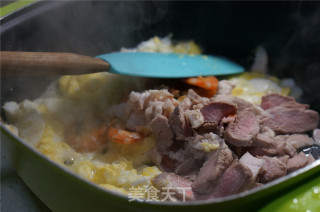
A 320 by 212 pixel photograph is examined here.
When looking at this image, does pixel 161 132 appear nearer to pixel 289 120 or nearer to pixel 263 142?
pixel 263 142

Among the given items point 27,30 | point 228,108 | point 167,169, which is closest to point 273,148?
point 228,108

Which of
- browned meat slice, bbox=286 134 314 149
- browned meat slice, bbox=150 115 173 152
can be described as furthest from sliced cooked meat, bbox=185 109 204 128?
browned meat slice, bbox=286 134 314 149

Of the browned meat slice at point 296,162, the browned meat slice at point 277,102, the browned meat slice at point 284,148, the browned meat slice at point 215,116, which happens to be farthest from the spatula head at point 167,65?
the browned meat slice at point 296,162

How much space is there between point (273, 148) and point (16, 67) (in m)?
1.29

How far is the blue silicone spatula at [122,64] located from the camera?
1553mm

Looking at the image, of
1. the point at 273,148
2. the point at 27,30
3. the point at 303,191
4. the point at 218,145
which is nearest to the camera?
the point at 303,191

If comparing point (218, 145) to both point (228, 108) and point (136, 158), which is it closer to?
point (228, 108)

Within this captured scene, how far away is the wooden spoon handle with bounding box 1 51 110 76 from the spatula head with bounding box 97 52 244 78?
0.16 meters

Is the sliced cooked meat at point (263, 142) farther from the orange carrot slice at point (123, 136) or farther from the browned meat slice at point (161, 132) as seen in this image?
the orange carrot slice at point (123, 136)

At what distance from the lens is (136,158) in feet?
5.70

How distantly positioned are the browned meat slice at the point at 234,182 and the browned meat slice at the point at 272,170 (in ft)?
0.40

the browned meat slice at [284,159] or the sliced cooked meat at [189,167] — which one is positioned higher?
the browned meat slice at [284,159]

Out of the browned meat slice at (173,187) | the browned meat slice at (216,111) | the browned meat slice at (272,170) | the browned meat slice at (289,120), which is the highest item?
the browned meat slice at (216,111)

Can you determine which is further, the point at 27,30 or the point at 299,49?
the point at 299,49
